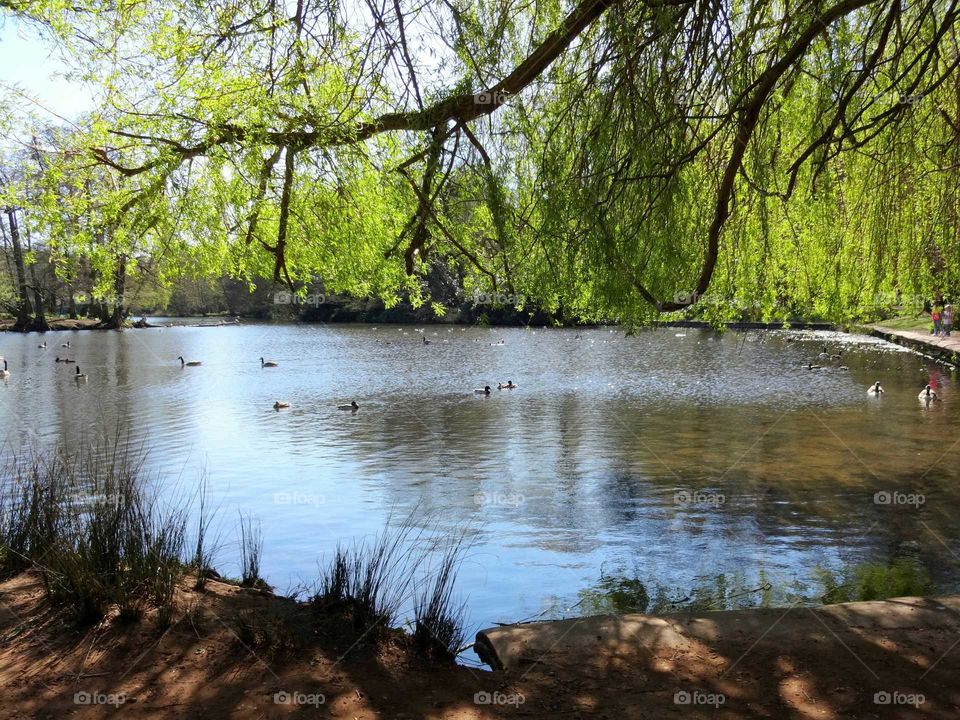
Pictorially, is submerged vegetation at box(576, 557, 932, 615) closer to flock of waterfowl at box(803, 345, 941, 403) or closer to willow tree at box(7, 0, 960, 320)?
willow tree at box(7, 0, 960, 320)

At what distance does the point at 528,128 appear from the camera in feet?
16.0

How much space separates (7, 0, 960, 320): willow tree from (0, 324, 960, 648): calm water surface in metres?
2.82

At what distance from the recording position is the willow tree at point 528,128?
14.5ft

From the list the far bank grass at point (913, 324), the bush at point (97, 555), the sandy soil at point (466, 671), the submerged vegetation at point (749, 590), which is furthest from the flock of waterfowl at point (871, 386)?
the bush at point (97, 555)

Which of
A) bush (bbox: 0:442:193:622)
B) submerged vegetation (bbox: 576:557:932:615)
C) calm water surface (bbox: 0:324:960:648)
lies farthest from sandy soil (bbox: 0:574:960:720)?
calm water surface (bbox: 0:324:960:648)

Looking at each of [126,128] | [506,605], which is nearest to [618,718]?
[506,605]

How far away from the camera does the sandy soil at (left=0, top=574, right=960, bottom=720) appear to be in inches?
130

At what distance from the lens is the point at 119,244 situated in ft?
21.7

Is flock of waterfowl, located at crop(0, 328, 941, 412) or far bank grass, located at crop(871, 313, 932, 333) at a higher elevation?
far bank grass, located at crop(871, 313, 932, 333)

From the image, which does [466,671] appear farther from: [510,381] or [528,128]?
[510,381]

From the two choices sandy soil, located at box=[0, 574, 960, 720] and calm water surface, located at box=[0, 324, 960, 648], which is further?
calm water surface, located at box=[0, 324, 960, 648]

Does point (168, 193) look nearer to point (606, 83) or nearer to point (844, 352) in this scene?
point (606, 83)

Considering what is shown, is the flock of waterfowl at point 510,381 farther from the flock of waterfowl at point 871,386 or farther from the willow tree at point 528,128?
the willow tree at point 528,128

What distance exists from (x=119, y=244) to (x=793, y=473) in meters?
8.86
